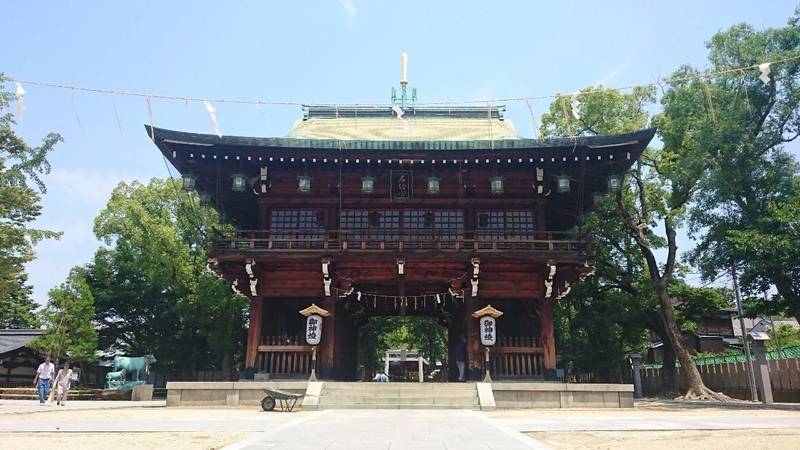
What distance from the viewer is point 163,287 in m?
36.9

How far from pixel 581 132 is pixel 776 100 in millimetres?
8326

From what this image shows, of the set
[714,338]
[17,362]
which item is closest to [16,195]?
[17,362]

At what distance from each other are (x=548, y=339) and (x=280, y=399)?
9.97 metres

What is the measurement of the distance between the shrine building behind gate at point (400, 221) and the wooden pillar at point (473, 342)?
42 millimetres

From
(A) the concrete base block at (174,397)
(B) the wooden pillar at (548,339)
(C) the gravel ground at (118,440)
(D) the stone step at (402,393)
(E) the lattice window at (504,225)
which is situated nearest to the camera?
(C) the gravel ground at (118,440)

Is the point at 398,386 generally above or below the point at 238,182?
below

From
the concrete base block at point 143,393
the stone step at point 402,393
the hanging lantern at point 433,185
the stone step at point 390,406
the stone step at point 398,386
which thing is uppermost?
the hanging lantern at point 433,185

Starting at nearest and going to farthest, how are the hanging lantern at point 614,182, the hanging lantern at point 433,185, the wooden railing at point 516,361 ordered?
the wooden railing at point 516,361 < the hanging lantern at point 433,185 < the hanging lantern at point 614,182

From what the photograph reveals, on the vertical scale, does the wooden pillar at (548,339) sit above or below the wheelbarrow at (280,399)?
above

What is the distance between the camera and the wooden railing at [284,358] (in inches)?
789

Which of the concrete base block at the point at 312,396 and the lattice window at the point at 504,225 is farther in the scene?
the lattice window at the point at 504,225

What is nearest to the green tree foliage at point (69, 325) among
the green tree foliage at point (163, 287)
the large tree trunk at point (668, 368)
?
the green tree foliage at point (163, 287)

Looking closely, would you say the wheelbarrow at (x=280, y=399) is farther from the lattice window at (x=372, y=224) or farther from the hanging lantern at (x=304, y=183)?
the hanging lantern at (x=304, y=183)

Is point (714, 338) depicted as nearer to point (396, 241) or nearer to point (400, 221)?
point (400, 221)
